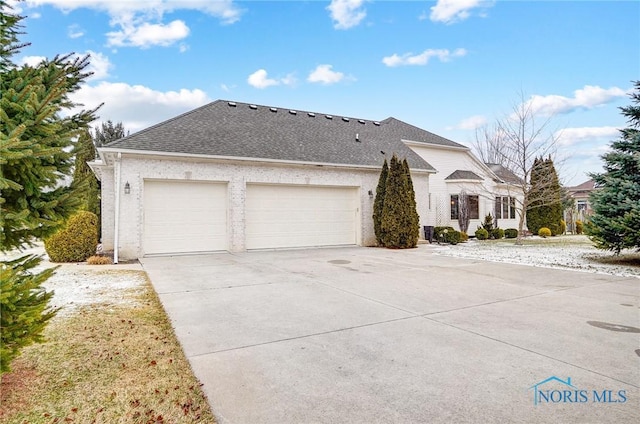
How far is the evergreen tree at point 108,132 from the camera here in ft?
81.4

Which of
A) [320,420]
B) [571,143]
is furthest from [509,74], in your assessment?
[320,420]

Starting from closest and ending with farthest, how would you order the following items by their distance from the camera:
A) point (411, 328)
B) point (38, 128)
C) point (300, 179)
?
point (38, 128)
point (411, 328)
point (300, 179)

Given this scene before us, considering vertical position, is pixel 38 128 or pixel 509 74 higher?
pixel 509 74

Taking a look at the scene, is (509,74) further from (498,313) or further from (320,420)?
(320,420)

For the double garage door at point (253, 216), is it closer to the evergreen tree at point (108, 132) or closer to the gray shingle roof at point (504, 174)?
the gray shingle roof at point (504, 174)

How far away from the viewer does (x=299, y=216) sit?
44.1ft

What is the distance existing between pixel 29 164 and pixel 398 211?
12278 mm

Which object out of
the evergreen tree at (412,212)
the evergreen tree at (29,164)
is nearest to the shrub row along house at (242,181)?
the evergreen tree at (412,212)

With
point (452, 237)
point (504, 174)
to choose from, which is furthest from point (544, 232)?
point (452, 237)

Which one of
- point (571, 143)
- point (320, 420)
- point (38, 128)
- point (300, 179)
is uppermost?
point (571, 143)

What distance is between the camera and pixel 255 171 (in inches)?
486

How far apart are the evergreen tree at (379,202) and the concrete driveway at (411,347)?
678 centimetres

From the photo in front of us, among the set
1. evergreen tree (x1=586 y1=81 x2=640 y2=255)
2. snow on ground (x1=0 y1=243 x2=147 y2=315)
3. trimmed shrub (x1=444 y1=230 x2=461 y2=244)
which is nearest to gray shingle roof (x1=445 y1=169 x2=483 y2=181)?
trimmed shrub (x1=444 y1=230 x2=461 y2=244)

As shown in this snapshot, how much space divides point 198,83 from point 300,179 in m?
6.85
